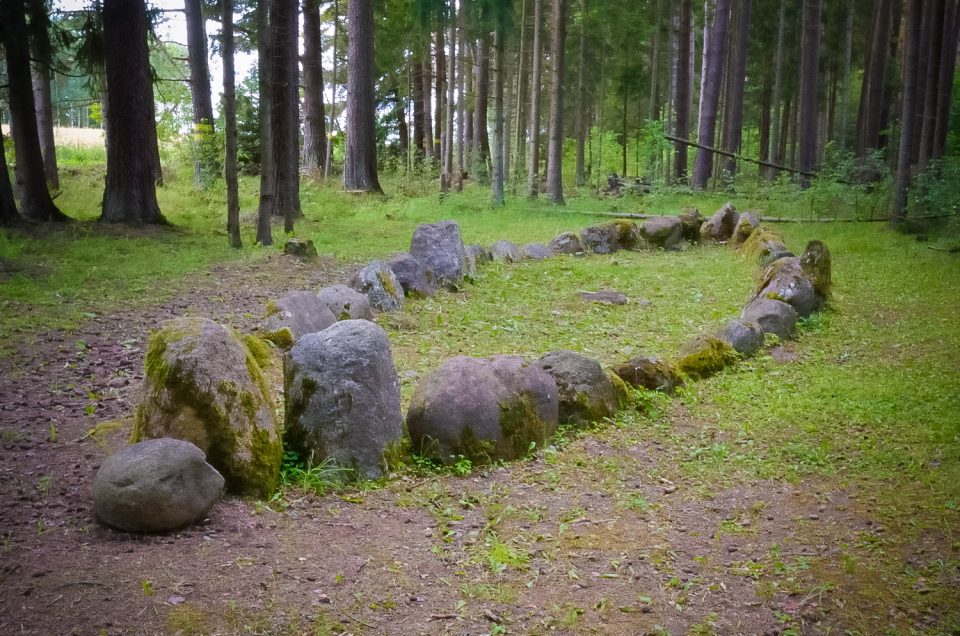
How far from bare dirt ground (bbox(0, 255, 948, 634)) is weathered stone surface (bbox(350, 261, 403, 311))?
12.8 feet

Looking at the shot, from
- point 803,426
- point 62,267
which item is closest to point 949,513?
point 803,426

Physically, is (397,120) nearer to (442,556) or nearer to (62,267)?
(62,267)

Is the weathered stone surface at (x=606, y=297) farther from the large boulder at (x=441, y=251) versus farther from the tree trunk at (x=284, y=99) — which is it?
the tree trunk at (x=284, y=99)

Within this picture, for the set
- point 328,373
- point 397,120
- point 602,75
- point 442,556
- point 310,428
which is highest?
point 602,75

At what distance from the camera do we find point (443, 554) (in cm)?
369

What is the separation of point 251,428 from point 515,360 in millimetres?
2007

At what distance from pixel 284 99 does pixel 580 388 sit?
11438 mm

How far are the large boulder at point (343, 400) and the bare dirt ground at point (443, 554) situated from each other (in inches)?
11.1

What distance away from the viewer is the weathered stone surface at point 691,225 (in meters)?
15.4

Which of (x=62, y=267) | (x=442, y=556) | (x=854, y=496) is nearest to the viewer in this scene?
(x=442, y=556)

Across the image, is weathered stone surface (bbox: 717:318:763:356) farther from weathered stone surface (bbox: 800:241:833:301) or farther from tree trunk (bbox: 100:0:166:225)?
tree trunk (bbox: 100:0:166:225)

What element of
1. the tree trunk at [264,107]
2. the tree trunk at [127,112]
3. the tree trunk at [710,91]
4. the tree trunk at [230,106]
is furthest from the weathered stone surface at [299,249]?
the tree trunk at [710,91]

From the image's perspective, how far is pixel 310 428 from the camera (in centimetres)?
452

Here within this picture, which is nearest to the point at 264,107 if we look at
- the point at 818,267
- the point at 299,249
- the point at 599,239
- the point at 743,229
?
the point at 299,249
